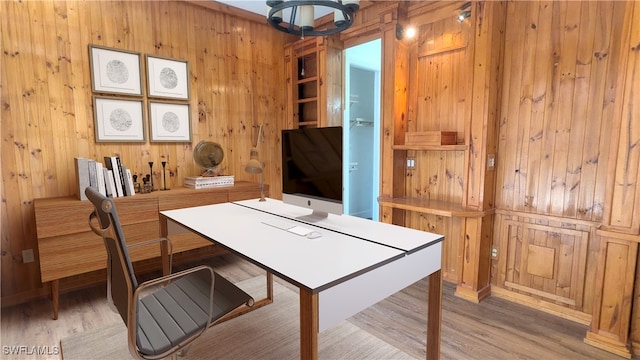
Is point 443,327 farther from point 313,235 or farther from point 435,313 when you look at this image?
point 313,235

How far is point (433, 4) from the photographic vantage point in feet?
9.27

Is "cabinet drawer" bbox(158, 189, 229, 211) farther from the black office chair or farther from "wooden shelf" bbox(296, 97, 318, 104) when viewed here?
"wooden shelf" bbox(296, 97, 318, 104)

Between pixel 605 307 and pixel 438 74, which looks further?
pixel 438 74

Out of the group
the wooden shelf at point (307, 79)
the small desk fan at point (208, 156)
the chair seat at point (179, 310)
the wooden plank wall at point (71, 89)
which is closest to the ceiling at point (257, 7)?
the wooden plank wall at point (71, 89)

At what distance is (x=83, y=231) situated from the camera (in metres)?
2.46

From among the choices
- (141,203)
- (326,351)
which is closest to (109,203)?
(326,351)

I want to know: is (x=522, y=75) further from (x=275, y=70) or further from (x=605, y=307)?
(x=275, y=70)

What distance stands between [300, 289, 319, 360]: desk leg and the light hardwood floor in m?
1.13

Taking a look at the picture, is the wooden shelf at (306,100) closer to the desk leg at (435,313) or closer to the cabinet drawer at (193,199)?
the cabinet drawer at (193,199)

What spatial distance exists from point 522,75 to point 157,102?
3.24 meters

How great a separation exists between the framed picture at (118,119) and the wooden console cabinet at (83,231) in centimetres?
61

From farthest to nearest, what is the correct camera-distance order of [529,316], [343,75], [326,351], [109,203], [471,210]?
[343,75], [471,210], [529,316], [326,351], [109,203]

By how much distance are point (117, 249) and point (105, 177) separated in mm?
1814

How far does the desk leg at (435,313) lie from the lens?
1.58 meters
